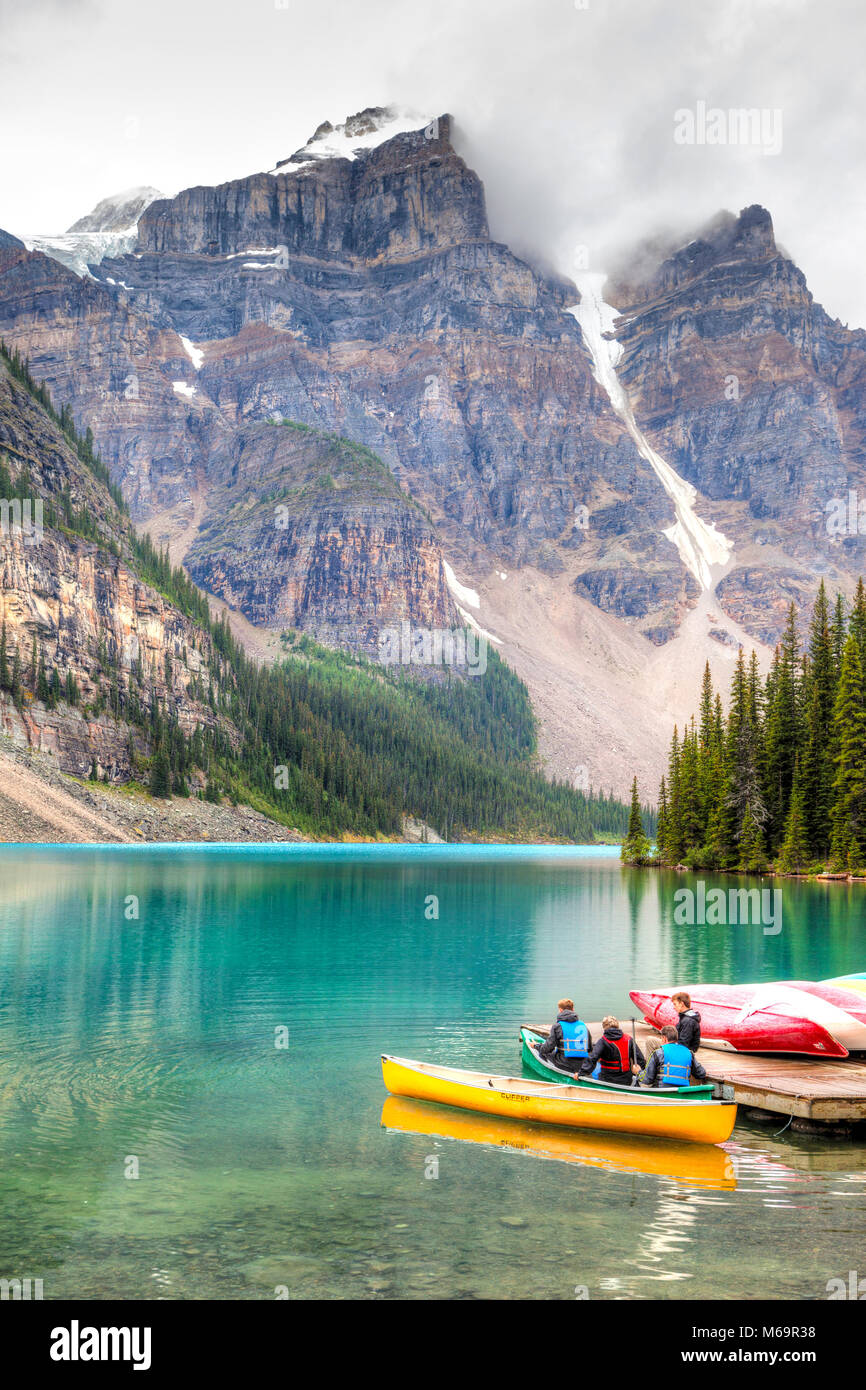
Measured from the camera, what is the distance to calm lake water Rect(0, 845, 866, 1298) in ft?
44.9

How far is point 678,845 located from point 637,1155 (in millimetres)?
104924

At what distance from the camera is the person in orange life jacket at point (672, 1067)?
20.7 metres

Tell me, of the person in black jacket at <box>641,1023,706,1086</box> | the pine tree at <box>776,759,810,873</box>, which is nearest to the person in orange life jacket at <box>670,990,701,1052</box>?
the person in black jacket at <box>641,1023,706,1086</box>

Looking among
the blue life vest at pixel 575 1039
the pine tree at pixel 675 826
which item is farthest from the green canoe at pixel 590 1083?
the pine tree at pixel 675 826

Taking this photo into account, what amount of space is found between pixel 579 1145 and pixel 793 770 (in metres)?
83.9

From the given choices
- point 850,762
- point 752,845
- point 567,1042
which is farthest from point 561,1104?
point 752,845

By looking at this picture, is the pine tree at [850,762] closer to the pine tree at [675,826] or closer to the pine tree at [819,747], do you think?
the pine tree at [819,747]

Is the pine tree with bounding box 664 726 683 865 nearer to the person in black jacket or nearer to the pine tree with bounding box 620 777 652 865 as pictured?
the pine tree with bounding box 620 777 652 865

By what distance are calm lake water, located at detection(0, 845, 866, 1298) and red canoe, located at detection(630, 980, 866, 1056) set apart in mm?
4165

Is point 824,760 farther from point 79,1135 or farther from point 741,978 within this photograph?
point 79,1135

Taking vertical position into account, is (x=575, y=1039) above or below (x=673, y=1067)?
above

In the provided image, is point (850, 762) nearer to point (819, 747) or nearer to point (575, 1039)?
point (819, 747)

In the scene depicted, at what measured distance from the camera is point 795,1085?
70.6ft

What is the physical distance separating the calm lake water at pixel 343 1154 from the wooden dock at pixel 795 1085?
2.08ft
